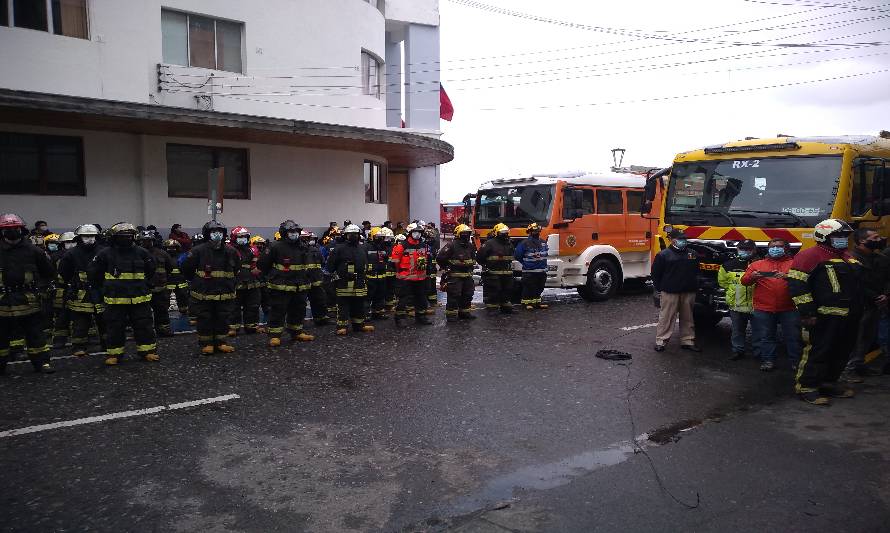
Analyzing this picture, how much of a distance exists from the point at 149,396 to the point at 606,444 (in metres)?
4.67

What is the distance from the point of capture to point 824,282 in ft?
20.8

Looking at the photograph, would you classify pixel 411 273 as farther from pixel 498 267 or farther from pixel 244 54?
pixel 244 54

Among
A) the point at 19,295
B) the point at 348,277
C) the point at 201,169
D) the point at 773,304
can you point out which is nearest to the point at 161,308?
the point at 19,295

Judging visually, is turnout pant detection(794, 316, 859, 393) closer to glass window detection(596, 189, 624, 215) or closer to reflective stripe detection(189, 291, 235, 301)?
glass window detection(596, 189, 624, 215)

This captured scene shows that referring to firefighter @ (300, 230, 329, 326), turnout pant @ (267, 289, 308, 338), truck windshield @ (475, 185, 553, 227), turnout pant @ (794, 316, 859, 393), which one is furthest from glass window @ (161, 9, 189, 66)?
turnout pant @ (794, 316, 859, 393)

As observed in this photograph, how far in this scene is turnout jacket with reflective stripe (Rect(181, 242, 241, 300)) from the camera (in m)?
8.63

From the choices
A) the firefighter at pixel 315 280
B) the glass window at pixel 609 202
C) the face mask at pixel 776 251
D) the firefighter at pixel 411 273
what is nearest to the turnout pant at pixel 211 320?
the firefighter at pixel 315 280

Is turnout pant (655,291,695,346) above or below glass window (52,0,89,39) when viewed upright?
below

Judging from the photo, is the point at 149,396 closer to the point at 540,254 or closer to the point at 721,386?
the point at 721,386

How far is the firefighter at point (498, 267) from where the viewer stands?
1181 centimetres

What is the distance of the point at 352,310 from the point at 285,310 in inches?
47.8

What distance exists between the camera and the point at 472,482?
14.6 ft

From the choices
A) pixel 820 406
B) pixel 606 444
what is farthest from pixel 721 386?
pixel 606 444

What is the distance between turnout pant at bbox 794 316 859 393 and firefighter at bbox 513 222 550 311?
611 centimetres
